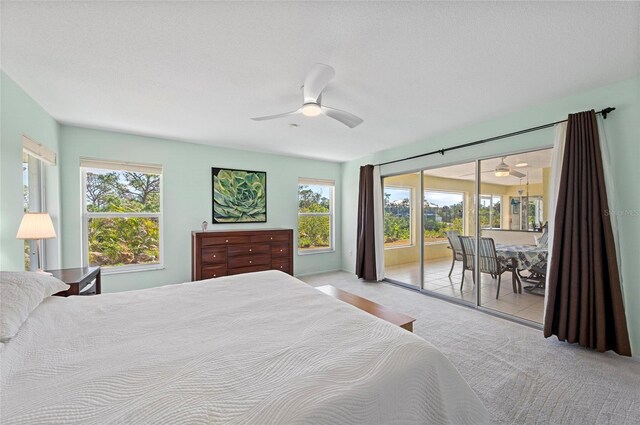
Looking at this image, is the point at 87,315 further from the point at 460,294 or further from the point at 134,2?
the point at 460,294

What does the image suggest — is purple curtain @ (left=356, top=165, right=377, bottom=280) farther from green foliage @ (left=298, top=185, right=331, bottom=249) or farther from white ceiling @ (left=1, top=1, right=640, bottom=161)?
white ceiling @ (left=1, top=1, right=640, bottom=161)

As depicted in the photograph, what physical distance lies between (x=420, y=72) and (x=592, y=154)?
1770 millimetres

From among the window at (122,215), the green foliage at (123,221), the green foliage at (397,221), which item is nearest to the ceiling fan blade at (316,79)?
the window at (122,215)

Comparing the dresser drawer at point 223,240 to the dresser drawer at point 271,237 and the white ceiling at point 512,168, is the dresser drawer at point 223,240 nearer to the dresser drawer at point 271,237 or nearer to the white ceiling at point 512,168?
the dresser drawer at point 271,237

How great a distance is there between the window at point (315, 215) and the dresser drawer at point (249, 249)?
1065mm

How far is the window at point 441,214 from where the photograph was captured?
13.2 ft

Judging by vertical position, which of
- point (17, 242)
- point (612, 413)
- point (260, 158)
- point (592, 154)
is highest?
point (260, 158)

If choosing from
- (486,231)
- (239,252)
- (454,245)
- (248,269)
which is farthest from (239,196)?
(486,231)

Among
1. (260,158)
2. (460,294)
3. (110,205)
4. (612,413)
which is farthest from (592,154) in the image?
(110,205)

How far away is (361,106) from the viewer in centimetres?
286

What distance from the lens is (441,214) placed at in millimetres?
4285

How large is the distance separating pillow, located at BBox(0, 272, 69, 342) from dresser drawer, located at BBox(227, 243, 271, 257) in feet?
8.19

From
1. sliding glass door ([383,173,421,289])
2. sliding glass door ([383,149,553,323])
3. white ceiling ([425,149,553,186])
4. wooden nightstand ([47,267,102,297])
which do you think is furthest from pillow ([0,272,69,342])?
sliding glass door ([383,173,421,289])

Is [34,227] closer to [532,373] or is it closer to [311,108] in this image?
[311,108]
